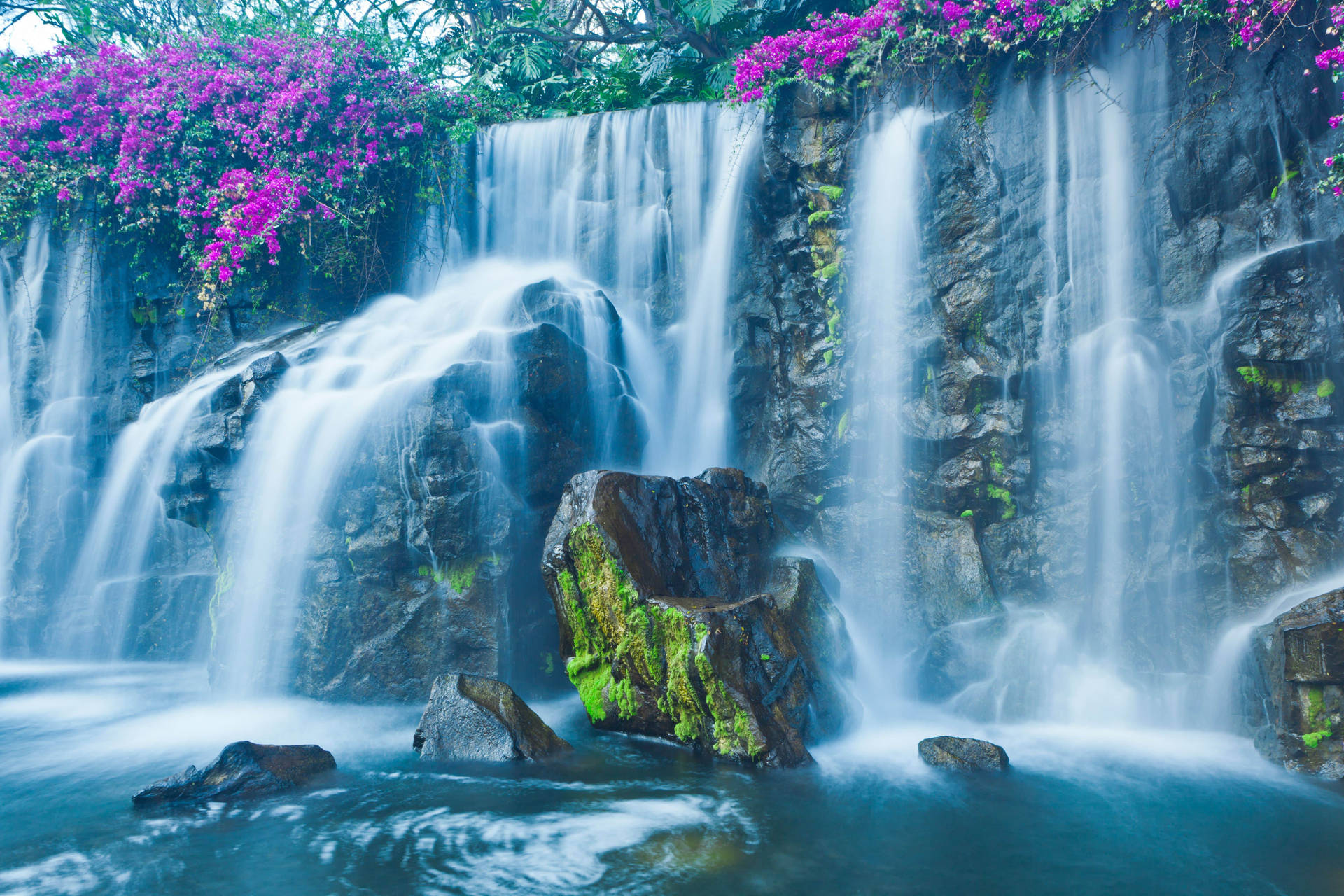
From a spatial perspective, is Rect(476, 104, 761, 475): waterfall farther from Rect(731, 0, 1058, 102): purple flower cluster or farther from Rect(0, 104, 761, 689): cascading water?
Rect(731, 0, 1058, 102): purple flower cluster

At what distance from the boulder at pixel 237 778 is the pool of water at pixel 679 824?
168 millimetres

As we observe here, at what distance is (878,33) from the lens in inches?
385

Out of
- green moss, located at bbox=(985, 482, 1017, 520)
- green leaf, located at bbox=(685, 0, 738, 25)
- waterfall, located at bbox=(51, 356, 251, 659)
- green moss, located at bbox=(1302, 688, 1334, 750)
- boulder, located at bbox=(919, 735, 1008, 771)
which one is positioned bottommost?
boulder, located at bbox=(919, 735, 1008, 771)

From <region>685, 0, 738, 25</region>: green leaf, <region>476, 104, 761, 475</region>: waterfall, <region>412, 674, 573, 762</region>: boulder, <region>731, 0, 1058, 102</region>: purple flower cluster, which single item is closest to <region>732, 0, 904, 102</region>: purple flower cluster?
<region>731, 0, 1058, 102</region>: purple flower cluster

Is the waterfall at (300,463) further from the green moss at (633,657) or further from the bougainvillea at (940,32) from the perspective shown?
the bougainvillea at (940,32)

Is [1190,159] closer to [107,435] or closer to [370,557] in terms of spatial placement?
[370,557]

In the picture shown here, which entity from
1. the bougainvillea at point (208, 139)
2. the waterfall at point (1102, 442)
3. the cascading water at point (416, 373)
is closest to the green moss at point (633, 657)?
the cascading water at point (416, 373)

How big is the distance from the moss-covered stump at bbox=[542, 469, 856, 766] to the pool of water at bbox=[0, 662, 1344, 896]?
34cm

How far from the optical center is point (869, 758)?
6191mm

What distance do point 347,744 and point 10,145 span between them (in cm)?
1136

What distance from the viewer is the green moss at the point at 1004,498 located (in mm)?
8812

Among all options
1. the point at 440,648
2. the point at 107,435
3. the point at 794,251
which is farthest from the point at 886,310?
the point at 107,435

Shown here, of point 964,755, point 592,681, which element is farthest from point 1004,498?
point 592,681

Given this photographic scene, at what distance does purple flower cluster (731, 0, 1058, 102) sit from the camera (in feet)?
29.8
